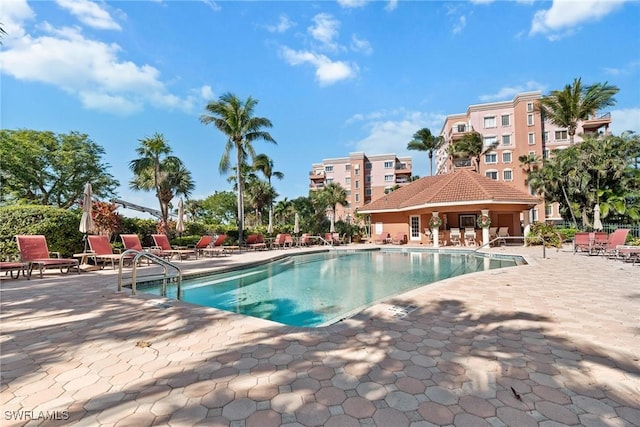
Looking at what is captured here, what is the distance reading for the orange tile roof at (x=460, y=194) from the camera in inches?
751

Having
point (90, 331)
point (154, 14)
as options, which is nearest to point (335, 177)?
point (154, 14)

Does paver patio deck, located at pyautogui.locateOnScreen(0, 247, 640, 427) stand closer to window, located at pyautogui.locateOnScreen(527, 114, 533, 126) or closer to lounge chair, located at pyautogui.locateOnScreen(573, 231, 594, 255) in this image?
lounge chair, located at pyautogui.locateOnScreen(573, 231, 594, 255)

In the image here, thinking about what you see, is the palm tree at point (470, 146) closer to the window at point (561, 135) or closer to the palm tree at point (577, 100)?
the window at point (561, 135)

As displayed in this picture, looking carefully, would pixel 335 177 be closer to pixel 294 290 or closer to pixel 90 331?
pixel 294 290

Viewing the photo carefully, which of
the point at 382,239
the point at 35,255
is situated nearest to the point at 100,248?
the point at 35,255

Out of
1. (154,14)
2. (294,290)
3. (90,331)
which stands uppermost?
(154,14)

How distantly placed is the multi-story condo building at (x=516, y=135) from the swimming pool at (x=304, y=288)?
100ft

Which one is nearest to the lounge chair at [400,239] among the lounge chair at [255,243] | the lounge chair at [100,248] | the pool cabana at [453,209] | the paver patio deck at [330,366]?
the pool cabana at [453,209]

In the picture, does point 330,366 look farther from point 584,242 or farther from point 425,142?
point 425,142

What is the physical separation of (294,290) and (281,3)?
1106cm

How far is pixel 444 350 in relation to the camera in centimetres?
309

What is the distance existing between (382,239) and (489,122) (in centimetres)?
2788

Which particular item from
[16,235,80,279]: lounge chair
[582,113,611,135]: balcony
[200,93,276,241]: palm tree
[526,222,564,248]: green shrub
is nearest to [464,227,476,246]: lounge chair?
[526,222,564,248]: green shrub

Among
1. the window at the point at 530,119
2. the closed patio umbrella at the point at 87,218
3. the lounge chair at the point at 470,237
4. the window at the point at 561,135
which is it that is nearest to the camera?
the closed patio umbrella at the point at 87,218
